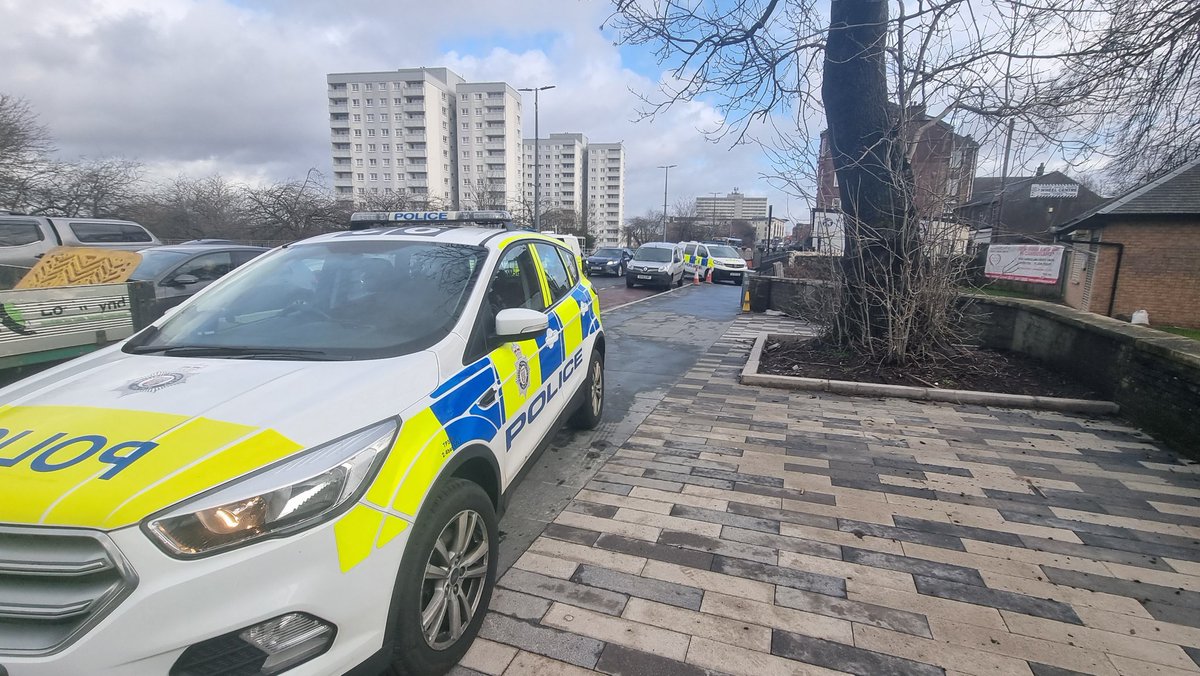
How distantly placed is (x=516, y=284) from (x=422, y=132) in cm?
9263

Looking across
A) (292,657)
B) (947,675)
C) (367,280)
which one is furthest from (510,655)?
(367,280)

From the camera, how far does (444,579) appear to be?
209 cm

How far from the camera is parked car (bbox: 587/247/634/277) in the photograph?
1073 inches

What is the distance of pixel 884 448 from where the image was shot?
462 centimetres

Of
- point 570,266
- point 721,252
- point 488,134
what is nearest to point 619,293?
point 721,252

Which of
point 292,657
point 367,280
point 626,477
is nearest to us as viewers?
point 292,657

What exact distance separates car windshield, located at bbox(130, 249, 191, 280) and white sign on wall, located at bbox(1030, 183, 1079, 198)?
33597 mm

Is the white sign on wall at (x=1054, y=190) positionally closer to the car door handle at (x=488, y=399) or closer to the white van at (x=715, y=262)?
the white van at (x=715, y=262)

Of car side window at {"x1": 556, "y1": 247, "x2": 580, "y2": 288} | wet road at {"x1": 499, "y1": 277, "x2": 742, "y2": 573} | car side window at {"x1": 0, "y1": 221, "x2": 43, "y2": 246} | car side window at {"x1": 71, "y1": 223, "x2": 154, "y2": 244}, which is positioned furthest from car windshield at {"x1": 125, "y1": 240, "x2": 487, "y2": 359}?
car side window at {"x1": 71, "y1": 223, "x2": 154, "y2": 244}

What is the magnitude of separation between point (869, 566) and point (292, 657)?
270 centimetres

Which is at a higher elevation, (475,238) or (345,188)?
(345,188)

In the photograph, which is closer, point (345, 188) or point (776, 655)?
point (776, 655)

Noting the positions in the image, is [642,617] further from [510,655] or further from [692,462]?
[692,462]

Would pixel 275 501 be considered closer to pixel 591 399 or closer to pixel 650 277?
pixel 591 399
